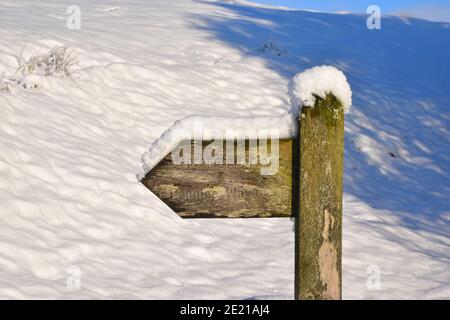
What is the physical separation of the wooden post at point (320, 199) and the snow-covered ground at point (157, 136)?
269 cm

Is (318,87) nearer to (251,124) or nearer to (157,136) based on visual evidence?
(251,124)

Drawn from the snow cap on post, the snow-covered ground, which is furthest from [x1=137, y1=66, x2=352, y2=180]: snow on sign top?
the snow-covered ground

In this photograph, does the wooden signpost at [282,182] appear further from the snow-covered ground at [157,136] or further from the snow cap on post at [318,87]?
the snow-covered ground at [157,136]

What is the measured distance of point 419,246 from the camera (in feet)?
30.0

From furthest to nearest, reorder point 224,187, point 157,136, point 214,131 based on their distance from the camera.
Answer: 1. point 157,136
2. point 224,187
3. point 214,131

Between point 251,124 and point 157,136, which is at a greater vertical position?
point 157,136

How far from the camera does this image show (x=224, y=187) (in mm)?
Result: 3891

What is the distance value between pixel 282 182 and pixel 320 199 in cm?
19

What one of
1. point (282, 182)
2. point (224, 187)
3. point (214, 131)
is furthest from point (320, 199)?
point (214, 131)

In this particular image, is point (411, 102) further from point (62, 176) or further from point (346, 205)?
point (62, 176)

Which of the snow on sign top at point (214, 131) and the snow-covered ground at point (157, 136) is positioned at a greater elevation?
the snow-covered ground at point (157, 136)

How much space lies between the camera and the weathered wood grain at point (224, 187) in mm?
3850

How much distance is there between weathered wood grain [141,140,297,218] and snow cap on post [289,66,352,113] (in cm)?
21

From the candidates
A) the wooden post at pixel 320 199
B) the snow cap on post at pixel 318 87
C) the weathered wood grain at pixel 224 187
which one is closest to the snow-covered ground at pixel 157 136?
the weathered wood grain at pixel 224 187
